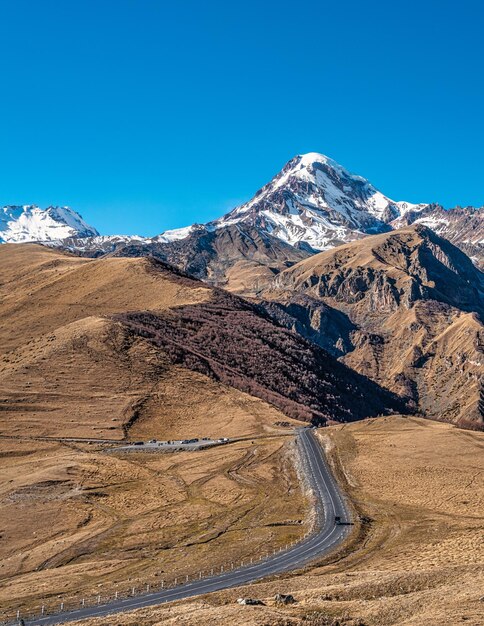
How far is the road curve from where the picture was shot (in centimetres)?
4888

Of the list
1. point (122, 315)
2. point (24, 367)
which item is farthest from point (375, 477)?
point (122, 315)

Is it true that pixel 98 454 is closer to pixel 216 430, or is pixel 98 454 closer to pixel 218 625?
pixel 216 430

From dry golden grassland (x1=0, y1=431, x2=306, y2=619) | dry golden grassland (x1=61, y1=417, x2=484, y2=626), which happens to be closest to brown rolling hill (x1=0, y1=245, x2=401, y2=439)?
dry golden grassland (x1=0, y1=431, x2=306, y2=619)

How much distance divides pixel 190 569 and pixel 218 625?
77.4 ft

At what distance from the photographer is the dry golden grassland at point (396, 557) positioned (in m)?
37.8

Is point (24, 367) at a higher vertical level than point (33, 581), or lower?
higher

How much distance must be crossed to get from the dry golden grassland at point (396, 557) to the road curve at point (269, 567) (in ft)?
7.58

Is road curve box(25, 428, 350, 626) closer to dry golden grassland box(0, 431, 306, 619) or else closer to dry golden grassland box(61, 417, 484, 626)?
dry golden grassland box(61, 417, 484, 626)

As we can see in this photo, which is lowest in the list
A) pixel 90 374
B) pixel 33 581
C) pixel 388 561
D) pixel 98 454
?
pixel 388 561

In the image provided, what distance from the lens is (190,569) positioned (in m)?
60.2

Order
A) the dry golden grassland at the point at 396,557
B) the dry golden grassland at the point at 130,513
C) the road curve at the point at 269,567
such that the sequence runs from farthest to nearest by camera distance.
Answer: the dry golden grassland at the point at 130,513 < the road curve at the point at 269,567 < the dry golden grassland at the point at 396,557

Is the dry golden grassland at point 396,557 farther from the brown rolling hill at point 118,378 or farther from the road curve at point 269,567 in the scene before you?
the brown rolling hill at point 118,378

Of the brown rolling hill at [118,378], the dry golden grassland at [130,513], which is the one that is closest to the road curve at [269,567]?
the dry golden grassland at [130,513]

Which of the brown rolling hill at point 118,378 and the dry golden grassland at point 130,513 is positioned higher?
the brown rolling hill at point 118,378
